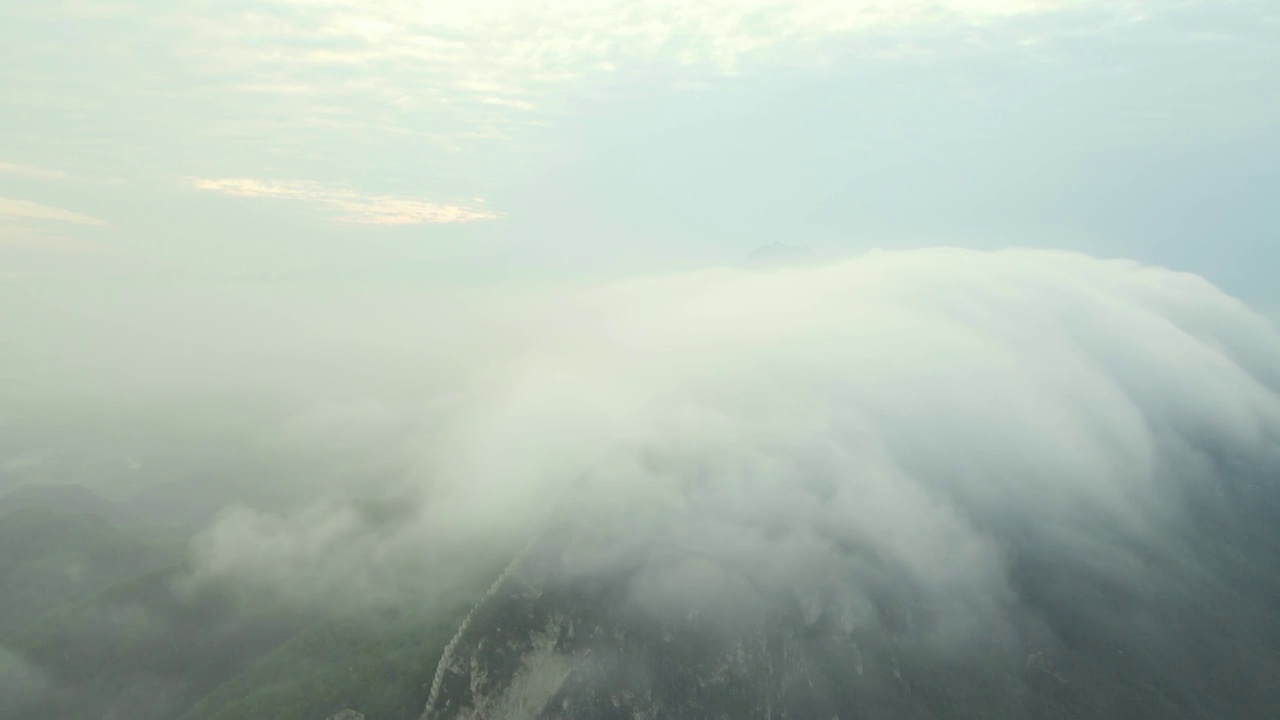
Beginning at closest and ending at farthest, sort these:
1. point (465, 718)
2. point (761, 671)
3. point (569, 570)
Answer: point (465, 718) < point (761, 671) < point (569, 570)

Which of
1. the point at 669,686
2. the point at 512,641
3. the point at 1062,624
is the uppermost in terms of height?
the point at 512,641

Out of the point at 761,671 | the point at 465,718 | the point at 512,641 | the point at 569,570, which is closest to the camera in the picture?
the point at 465,718

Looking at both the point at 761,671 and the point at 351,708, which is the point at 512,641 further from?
the point at 761,671

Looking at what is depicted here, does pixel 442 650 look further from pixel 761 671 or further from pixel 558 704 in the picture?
pixel 761 671

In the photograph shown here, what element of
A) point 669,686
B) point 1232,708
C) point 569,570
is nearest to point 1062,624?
point 1232,708

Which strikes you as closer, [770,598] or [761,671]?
[761,671]

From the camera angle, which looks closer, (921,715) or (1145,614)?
(921,715)

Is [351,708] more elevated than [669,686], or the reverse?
[669,686]

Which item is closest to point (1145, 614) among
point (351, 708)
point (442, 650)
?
point (442, 650)

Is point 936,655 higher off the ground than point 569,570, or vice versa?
point 569,570
